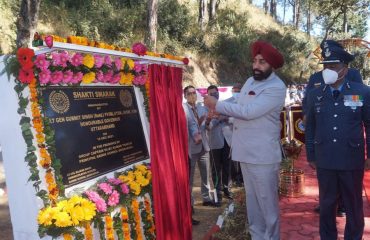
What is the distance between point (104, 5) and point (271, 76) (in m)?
16.1

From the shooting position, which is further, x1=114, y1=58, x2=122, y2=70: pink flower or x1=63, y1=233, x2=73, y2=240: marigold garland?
x1=114, y1=58, x2=122, y2=70: pink flower

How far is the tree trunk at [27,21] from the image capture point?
7.60 m

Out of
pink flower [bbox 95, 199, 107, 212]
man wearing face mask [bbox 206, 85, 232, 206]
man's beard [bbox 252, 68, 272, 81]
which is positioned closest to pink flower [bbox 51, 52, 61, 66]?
pink flower [bbox 95, 199, 107, 212]

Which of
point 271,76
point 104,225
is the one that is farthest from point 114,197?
point 271,76

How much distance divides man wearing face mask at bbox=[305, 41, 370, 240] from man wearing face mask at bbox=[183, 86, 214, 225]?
1912mm

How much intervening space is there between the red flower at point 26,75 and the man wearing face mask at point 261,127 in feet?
4.84

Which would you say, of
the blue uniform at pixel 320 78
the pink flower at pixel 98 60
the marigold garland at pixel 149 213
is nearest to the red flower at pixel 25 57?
the pink flower at pixel 98 60

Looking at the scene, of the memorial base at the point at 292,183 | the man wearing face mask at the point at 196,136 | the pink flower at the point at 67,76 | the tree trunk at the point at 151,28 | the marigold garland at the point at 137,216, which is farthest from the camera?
the tree trunk at the point at 151,28

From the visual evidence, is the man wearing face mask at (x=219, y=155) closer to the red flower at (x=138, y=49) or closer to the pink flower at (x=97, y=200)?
the red flower at (x=138, y=49)

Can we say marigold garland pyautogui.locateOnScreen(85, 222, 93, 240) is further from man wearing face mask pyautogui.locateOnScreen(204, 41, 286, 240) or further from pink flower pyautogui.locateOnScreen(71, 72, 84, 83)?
man wearing face mask pyautogui.locateOnScreen(204, 41, 286, 240)

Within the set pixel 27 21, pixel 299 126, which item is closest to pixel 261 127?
pixel 299 126

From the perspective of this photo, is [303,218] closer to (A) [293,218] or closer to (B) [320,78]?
(A) [293,218]

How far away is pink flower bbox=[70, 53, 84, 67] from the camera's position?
2.71 m

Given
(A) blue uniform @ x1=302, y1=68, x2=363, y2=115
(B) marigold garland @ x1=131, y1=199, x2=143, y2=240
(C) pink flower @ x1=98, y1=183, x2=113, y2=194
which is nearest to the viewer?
(C) pink flower @ x1=98, y1=183, x2=113, y2=194
